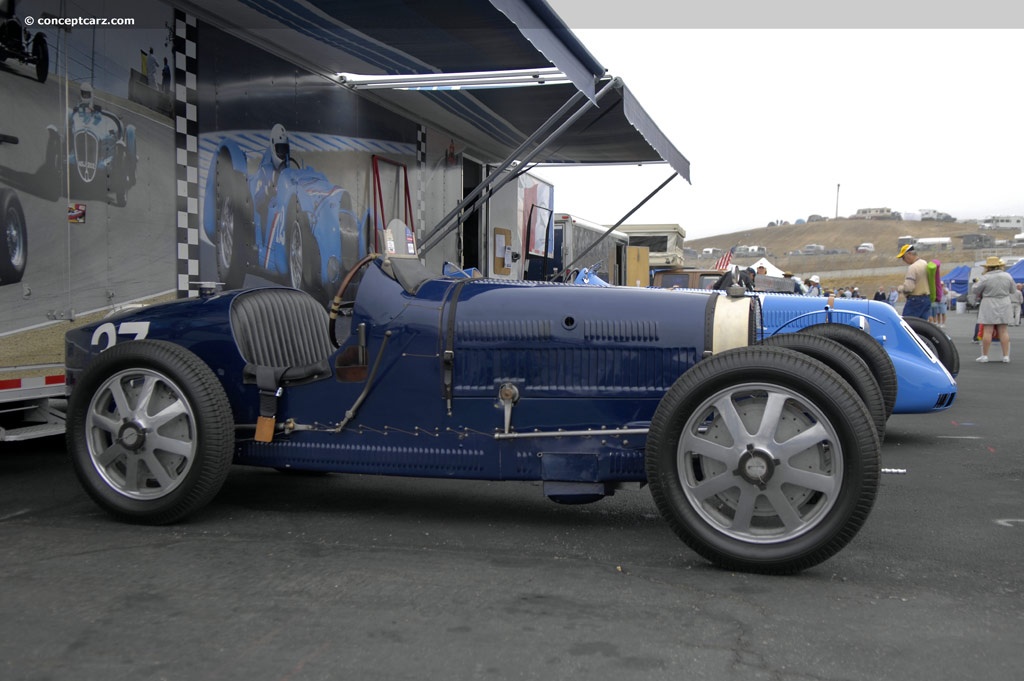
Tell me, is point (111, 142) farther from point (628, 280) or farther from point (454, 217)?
point (628, 280)

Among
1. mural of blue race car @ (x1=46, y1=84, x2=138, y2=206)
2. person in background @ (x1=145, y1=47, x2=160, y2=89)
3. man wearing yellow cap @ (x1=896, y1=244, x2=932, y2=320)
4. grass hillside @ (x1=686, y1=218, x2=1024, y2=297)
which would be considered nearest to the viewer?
mural of blue race car @ (x1=46, y1=84, x2=138, y2=206)

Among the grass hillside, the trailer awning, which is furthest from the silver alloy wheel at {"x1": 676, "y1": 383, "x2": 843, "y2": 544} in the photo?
the grass hillside

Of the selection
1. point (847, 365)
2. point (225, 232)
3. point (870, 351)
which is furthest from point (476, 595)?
point (225, 232)

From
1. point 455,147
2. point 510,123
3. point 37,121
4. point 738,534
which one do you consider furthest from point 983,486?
point 455,147

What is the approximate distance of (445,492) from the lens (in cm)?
476

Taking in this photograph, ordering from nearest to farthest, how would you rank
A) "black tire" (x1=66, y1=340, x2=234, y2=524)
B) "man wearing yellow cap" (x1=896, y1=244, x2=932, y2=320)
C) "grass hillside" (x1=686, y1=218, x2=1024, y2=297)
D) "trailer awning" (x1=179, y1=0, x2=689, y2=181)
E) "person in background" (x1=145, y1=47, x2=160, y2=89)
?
"black tire" (x1=66, y1=340, x2=234, y2=524) → "person in background" (x1=145, y1=47, x2=160, y2=89) → "trailer awning" (x1=179, y1=0, x2=689, y2=181) → "man wearing yellow cap" (x1=896, y1=244, x2=932, y2=320) → "grass hillside" (x1=686, y1=218, x2=1024, y2=297)

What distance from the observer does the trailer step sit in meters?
4.67

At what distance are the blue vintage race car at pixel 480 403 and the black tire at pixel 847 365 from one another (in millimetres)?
981

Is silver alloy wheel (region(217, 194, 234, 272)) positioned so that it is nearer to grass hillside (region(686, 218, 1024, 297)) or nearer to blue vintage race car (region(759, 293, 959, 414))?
blue vintage race car (region(759, 293, 959, 414))

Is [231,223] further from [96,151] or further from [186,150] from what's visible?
[96,151]

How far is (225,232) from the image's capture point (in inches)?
258

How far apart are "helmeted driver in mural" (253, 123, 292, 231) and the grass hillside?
90638 mm

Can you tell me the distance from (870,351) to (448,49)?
398 cm

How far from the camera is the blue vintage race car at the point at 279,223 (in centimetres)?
653
